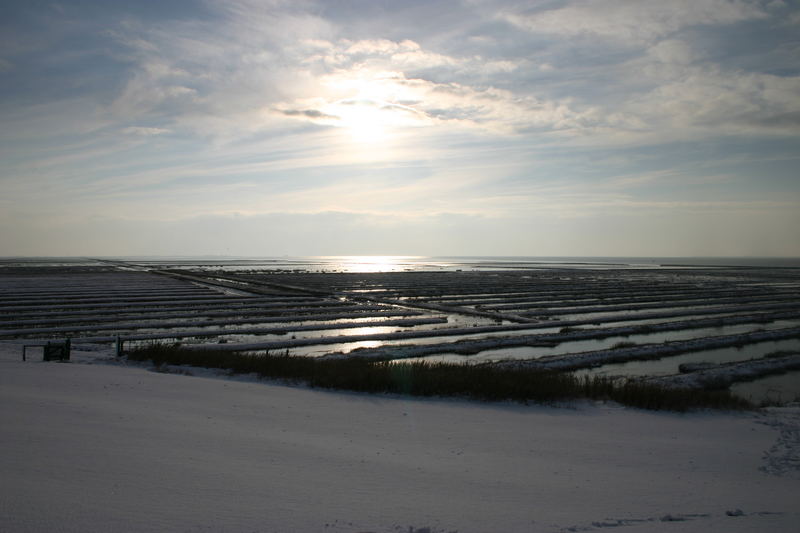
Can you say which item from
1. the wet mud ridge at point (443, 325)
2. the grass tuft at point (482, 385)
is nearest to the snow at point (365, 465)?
the grass tuft at point (482, 385)

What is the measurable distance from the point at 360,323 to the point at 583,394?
14.2 metres

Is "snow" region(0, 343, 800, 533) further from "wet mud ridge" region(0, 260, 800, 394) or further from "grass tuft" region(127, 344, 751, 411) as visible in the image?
"wet mud ridge" region(0, 260, 800, 394)

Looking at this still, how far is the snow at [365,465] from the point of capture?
3961mm

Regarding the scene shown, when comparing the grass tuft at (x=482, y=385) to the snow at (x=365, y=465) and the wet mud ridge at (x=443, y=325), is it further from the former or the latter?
the wet mud ridge at (x=443, y=325)

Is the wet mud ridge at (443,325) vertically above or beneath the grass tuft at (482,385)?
beneath

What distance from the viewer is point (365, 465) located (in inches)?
207

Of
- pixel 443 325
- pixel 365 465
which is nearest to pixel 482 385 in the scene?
pixel 365 465

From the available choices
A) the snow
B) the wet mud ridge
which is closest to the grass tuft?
the snow

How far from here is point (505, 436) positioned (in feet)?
22.3

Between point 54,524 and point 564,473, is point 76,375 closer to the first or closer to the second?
point 54,524

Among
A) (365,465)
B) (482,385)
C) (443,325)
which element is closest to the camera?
(365,465)

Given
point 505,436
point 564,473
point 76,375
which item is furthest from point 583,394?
point 76,375

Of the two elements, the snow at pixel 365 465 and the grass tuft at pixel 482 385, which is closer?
the snow at pixel 365 465

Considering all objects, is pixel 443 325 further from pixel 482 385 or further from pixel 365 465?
pixel 365 465
